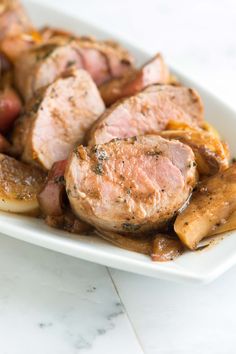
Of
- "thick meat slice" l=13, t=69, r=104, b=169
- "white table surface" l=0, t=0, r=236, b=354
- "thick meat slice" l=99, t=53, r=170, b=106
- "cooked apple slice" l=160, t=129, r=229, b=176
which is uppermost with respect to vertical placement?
"cooked apple slice" l=160, t=129, r=229, b=176

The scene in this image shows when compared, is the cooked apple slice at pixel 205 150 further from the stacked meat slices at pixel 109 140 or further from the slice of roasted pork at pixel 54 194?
the slice of roasted pork at pixel 54 194

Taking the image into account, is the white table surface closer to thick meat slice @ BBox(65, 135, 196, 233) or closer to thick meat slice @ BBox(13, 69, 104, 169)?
thick meat slice @ BBox(65, 135, 196, 233)

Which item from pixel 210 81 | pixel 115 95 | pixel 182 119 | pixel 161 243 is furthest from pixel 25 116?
pixel 210 81

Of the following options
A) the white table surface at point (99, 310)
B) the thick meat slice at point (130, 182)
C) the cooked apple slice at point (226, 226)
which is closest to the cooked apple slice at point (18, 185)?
the white table surface at point (99, 310)

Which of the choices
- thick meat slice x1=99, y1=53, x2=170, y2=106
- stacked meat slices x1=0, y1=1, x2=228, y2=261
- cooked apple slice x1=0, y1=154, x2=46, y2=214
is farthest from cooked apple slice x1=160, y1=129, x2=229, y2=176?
cooked apple slice x1=0, y1=154, x2=46, y2=214


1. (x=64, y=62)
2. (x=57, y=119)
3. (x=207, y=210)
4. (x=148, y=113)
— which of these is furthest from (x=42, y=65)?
(x=207, y=210)

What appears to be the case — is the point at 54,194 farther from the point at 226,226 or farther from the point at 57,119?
the point at 226,226
